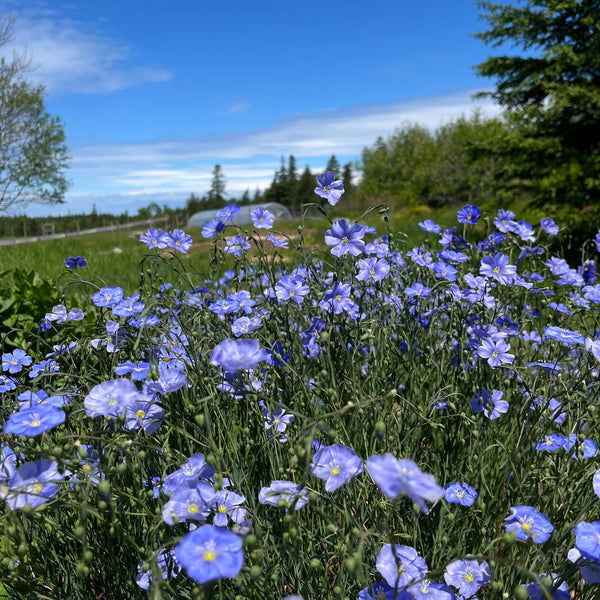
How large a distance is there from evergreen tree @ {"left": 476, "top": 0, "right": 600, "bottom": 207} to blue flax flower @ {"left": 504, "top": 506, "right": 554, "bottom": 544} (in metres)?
8.25

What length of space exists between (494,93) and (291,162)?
49227mm

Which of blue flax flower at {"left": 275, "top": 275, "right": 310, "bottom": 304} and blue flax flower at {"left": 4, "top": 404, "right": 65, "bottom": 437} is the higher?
blue flax flower at {"left": 275, "top": 275, "right": 310, "bottom": 304}

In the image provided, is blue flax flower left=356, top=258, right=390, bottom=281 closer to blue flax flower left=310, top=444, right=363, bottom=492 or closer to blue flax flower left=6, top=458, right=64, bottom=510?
blue flax flower left=310, top=444, right=363, bottom=492

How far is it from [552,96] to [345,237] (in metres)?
9.04

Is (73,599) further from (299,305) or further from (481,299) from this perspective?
(481,299)

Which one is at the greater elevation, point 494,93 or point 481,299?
point 494,93

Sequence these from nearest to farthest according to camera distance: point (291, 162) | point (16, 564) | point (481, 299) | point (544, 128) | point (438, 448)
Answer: point (16, 564) < point (438, 448) < point (481, 299) < point (544, 128) < point (291, 162)

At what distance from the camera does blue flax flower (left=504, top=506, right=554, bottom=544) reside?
119 centimetres

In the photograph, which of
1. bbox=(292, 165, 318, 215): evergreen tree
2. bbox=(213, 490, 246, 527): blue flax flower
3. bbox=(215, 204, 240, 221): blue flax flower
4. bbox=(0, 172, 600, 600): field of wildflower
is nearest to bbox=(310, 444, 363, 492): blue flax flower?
bbox=(0, 172, 600, 600): field of wildflower

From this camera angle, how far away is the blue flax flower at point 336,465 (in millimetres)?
1037

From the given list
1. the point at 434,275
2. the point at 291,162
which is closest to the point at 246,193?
the point at 291,162

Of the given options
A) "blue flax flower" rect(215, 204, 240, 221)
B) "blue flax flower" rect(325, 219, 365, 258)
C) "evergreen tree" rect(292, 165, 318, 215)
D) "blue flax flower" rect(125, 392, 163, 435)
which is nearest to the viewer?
"blue flax flower" rect(125, 392, 163, 435)

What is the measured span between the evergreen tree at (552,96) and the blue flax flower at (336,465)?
8.58 m

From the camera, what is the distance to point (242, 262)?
7.76 ft
